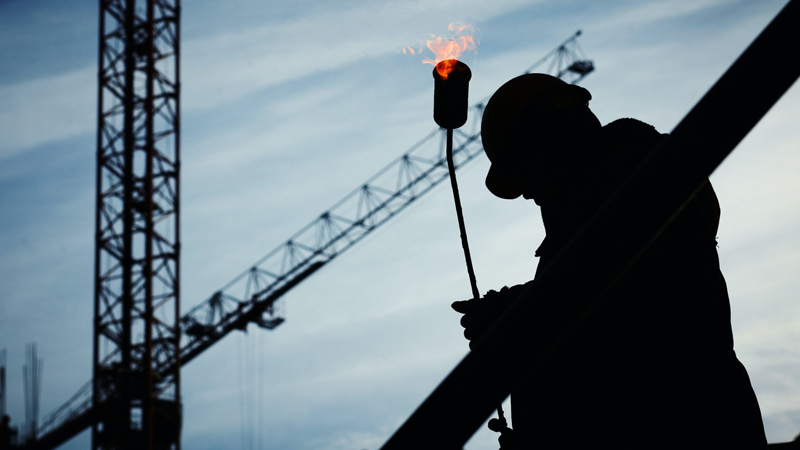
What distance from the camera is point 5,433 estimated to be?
22.6 meters

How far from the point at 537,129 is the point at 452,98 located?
Answer: 62 cm

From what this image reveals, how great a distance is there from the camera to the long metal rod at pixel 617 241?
0.79 metres

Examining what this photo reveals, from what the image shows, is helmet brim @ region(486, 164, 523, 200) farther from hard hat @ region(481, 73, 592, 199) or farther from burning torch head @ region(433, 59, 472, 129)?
burning torch head @ region(433, 59, 472, 129)

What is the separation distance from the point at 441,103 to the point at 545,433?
3.08ft

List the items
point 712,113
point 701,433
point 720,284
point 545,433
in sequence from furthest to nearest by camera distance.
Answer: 1. point 545,433
2. point 720,284
3. point 701,433
4. point 712,113

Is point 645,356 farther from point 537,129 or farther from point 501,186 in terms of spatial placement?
point 501,186

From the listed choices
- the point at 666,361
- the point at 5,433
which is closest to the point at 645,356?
the point at 666,361

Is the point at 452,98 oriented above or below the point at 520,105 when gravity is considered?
below

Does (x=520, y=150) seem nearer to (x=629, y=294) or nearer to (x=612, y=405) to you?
(x=629, y=294)

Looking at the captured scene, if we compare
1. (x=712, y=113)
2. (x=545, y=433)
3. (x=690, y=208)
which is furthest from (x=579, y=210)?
(x=712, y=113)

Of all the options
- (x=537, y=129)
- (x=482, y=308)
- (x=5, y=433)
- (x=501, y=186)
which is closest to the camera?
(x=482, y=308)

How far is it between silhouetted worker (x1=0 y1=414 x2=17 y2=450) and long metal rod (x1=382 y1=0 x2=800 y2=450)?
982 inches

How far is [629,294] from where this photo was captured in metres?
1.74

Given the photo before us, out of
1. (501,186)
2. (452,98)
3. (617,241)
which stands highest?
(501,186)
